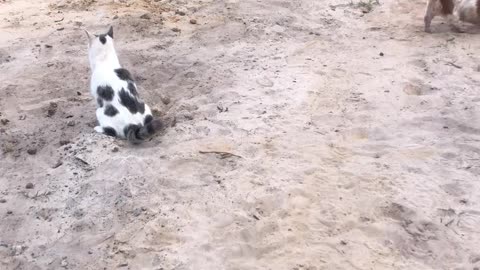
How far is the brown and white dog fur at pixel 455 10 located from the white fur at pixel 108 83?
3480 mm

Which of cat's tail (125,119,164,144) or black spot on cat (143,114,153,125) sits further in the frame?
black spot on cat (143,114,153,125)

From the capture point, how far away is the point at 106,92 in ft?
17.4

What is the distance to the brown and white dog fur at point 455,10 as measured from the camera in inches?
276

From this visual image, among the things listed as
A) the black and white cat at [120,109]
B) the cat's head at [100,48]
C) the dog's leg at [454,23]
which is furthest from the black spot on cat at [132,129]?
the dog's leg at [454,23]

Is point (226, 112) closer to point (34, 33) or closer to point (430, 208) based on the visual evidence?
point (430, 208)

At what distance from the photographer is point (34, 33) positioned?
726 cm

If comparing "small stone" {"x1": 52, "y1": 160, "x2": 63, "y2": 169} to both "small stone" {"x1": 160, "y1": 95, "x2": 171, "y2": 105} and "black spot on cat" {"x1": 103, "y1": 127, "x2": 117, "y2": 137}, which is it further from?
"small stone" {"x1": 160, "y1": 95, "x2": 171, "y2": 105}

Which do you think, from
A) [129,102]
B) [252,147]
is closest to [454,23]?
[252,147]

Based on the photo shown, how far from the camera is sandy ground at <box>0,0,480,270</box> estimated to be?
411 cm

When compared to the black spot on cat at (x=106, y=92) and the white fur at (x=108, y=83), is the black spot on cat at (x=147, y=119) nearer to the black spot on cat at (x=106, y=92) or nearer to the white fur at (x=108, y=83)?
the white fur at (x=108, y=83)

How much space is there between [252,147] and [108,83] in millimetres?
1345

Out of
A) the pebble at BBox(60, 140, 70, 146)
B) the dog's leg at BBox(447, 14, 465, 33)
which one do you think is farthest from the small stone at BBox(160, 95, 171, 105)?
the dog's leg at BBox(447, 14, 465, 33)

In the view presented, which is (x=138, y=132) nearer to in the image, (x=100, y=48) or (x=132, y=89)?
(x=132, y=89)

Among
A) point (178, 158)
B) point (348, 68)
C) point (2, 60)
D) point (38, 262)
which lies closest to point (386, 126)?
point (348, 68)
